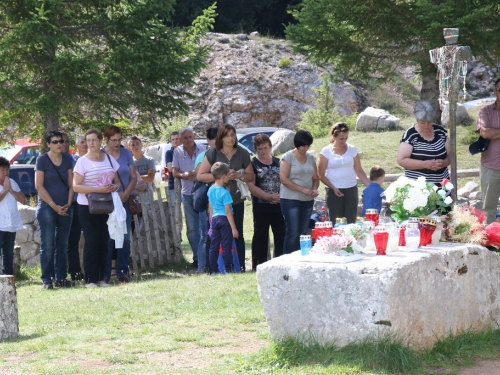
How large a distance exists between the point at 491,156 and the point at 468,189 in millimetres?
7419

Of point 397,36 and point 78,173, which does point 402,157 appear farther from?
point 397,36

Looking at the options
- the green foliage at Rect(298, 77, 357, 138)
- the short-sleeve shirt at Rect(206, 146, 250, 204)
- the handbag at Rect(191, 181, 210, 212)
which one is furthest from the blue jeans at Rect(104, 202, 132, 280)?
the green foliage at Rect(298, 77, 357, 138)

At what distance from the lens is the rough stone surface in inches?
269

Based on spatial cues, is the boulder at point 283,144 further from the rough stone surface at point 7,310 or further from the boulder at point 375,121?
the rough stone surface at point 7,310

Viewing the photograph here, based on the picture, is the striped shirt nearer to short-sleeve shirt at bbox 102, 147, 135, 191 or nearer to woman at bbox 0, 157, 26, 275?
short-sleeve shirt at bbox 102, 147, 135, 191

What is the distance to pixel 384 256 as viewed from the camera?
5820 millimetres

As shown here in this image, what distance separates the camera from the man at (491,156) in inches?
345

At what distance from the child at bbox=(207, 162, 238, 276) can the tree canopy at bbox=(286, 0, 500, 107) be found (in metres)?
6.79

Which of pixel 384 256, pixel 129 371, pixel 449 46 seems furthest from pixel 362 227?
pixel 449 46

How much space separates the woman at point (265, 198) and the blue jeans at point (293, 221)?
0.35 metres

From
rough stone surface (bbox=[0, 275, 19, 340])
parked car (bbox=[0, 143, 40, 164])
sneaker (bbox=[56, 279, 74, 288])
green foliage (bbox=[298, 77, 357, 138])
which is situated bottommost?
sneaker (bbox=[56, 279, 74, 288])

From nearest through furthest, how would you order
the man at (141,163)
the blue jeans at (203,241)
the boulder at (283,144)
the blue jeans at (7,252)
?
the blue jeans at (7,252) → the blue jeans at (203,241) → the man at (141,163) → the boulder at (283,144)

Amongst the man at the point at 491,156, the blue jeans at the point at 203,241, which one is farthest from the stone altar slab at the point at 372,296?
the blue jeans at the point at 203,241

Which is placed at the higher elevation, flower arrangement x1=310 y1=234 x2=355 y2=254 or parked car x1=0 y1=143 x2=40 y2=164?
parked car x1=0 y1=143 x2=40 y2=164
